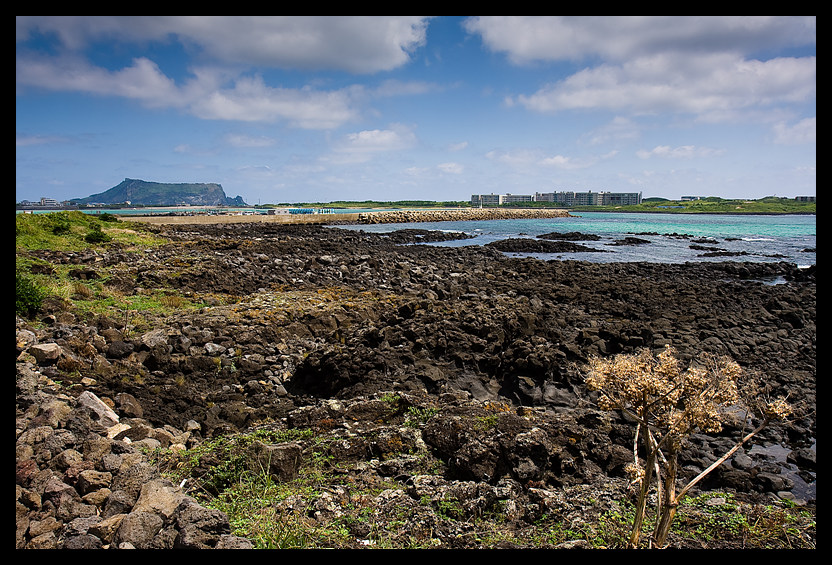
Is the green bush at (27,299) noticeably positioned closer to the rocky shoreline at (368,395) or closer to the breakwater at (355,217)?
the rocky shoreline at (368,395)

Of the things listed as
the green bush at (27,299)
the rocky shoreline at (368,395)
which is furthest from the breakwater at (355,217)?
the green bush at (27,299)

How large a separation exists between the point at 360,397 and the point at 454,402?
5.58ft

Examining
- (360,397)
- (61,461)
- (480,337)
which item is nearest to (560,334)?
(480,337)

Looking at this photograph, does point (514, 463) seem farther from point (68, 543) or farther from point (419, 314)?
point (419, 314)

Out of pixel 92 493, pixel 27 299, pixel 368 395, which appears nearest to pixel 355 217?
pixel 27 299

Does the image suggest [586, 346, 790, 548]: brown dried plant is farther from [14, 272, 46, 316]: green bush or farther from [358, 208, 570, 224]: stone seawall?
[358, 208, 570, 224]: stone seawall

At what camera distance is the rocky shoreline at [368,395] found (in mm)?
Result: 4457

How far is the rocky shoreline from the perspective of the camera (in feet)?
14.6

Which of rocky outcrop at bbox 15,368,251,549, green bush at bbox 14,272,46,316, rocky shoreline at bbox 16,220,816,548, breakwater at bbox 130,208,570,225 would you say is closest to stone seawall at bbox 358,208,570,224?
breakwater at bbox 130,208,570,225

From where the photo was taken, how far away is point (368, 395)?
8.37 metres
